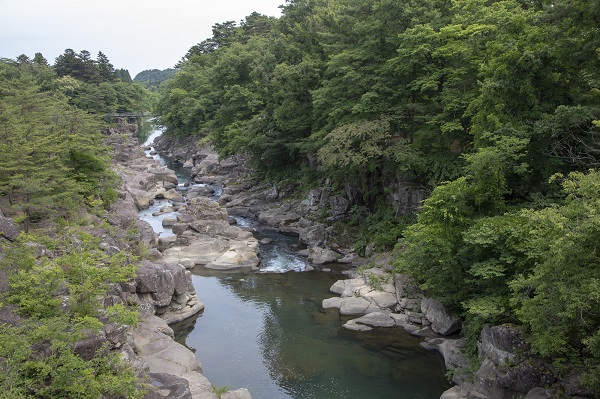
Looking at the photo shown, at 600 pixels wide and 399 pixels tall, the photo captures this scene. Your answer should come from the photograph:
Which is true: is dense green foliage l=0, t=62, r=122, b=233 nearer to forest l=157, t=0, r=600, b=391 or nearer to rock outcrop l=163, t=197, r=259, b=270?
rock outcrop l=163, t=197, r=259, b=270

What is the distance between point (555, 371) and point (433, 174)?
14.4m

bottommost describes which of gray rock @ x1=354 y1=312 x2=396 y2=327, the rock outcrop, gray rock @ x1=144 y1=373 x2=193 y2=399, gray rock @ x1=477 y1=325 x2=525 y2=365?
gray rock @ x1=354 y1=312 x2=396 y2=327

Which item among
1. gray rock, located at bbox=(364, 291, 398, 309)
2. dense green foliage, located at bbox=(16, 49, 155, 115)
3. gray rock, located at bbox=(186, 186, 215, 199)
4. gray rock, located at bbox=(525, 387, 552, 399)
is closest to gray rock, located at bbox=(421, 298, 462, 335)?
gray rock, located at bbox=(364, 291, 398, 309)

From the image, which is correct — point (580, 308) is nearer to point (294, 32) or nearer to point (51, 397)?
point (51, 397)

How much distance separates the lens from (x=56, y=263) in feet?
53.0

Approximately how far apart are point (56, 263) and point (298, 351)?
9.94 meters

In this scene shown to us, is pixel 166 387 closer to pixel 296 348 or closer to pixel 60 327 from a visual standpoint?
pixel 60 327

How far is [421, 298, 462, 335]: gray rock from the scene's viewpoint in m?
19.4

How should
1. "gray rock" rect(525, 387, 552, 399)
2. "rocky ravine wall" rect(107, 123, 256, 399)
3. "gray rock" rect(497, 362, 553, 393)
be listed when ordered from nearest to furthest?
1. "gray rock" rect(525, 387, 552, 399)
2. "gray rock" rect(497, 362, 553, 393)
3. "rocky ravine wall" rect(107, 123, 256, 399)

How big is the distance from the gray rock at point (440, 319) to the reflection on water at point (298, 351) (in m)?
1.17

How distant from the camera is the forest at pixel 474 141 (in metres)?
13.0

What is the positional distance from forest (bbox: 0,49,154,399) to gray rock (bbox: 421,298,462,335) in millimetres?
12247

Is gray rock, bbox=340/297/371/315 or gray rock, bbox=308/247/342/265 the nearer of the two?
gray rock, bbox=340/297/371/315

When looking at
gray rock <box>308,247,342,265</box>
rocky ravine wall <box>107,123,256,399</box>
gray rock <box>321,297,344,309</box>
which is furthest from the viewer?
gray rock <box>308,247,342,265</box>
